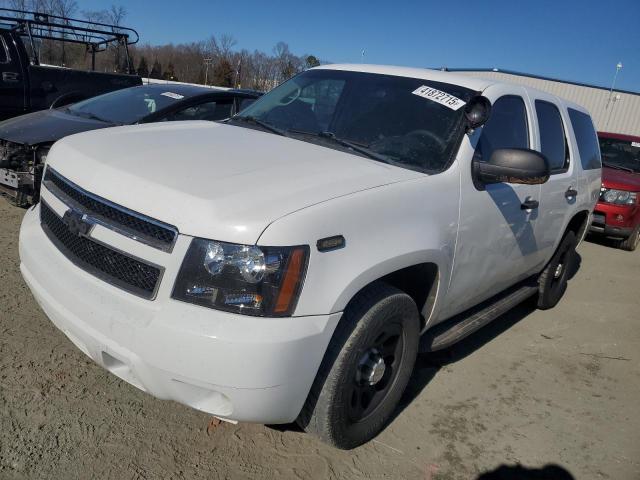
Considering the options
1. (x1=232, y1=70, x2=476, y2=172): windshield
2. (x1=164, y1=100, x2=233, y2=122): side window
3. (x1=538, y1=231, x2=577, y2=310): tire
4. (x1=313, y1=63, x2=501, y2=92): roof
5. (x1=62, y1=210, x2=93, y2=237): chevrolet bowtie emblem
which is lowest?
(x1=538, y1=231, x2=577, y2=310): tire

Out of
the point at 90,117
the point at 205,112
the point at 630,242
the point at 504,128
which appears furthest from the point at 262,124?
the point at 630,242

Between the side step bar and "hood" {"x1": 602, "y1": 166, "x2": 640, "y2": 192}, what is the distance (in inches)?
182

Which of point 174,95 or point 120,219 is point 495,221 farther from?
point 174,95

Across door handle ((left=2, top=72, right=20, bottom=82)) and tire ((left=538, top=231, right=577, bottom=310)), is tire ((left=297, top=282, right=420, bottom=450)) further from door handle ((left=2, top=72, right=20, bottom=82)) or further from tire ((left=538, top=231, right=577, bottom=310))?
door handle ((left=2, top=72, right=20, bottom=82))

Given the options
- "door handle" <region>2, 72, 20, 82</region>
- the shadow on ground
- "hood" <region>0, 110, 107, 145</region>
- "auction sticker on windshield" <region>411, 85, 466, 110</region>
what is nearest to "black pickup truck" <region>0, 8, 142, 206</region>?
"door handle" <region>2, 72, 20, 82</region>

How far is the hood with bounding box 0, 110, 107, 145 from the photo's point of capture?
546 centimetres

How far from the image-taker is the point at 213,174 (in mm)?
2338

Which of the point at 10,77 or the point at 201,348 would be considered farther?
the point at 10,77

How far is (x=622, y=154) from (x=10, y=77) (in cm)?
1002

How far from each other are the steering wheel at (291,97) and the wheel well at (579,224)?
108 inches

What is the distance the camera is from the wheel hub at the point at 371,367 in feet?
8.56

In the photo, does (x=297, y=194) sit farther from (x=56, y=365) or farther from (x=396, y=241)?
(x=56, y=365)

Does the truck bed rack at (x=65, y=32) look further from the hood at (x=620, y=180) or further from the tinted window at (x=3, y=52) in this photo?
the hood at (x=620, y=180)

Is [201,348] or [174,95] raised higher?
[174,95]
